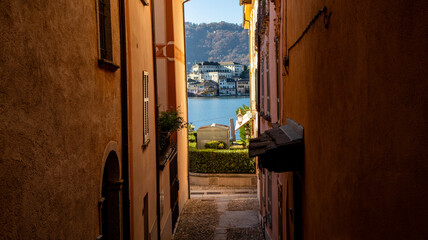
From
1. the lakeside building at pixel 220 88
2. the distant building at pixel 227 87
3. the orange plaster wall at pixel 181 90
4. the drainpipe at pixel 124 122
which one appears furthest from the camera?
the distant building at pixel 227 87

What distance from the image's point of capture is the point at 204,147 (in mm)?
25578

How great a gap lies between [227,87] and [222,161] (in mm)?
113740

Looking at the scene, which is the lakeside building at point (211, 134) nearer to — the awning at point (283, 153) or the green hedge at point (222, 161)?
the green hedge at point (222, 161)

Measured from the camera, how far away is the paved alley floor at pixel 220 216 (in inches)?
543

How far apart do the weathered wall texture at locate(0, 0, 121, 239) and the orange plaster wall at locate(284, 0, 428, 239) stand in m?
2.45

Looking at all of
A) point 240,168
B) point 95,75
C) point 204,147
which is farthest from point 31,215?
point 204,147

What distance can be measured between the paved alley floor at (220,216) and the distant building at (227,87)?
368ft

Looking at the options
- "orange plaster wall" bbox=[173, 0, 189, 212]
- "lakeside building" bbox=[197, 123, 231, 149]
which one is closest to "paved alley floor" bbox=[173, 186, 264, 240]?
"orange plaster wall" bbox=[173, 0, 189, 212]

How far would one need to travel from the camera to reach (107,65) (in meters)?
5.79

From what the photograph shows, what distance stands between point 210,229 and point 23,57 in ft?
40.4

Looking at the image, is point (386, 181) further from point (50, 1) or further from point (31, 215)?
point (50, 1)

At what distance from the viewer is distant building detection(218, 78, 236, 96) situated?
438 ft

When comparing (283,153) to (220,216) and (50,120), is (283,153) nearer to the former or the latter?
(50,120)

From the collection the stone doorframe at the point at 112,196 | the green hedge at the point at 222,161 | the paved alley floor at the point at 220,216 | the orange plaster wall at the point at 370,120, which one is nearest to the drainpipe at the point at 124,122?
the stone doorframe at the point at 112,196
